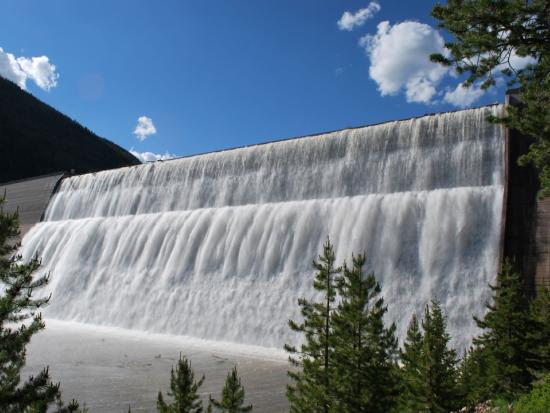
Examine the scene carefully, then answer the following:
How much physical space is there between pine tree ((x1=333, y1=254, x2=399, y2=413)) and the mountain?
267ft

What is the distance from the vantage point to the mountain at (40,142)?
86.5 metres

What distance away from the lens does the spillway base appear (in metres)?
12.7

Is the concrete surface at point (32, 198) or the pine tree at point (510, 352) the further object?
the concrete surface at point (32, 198)

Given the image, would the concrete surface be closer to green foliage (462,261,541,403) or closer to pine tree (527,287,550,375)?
green foliage (462,261,541,403)

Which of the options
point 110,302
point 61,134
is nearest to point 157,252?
point 110,302

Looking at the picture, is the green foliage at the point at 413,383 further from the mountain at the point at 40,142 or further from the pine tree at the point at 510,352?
the mountain at the point at 40,142

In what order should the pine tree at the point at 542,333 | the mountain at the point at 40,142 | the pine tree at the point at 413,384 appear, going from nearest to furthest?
the pine tree at the point at 413,384 < the pine tree at the point at 542,333 < the mountain at the point at 40,142

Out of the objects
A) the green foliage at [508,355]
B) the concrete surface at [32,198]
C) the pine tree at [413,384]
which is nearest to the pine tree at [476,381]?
the green foliage at [508,355]

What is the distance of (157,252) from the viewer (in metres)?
27.0

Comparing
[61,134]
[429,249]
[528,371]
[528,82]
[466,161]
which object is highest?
[61,134]

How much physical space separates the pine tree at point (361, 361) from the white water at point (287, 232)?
7.41 metres

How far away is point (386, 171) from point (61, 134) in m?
95.2

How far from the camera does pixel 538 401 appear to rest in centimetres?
712

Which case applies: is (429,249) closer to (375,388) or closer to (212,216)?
(375,388)
